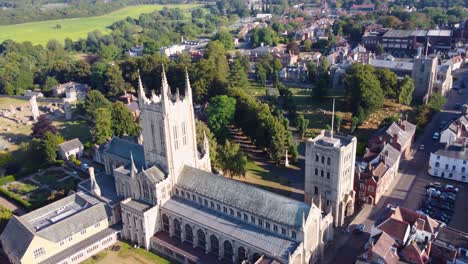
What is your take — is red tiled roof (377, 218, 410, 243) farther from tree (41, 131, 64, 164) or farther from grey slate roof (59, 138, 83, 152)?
tree (41, 131, 64, 164)

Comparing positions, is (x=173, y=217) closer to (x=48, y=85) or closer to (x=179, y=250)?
(x=179, y=250)

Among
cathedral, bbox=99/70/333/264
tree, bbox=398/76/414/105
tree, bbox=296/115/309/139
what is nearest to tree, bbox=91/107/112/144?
cathedral, bbox=99/70/333/264

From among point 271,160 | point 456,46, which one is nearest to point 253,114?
point 271,160

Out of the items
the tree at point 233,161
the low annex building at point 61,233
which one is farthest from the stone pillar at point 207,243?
the tree at point 233,161

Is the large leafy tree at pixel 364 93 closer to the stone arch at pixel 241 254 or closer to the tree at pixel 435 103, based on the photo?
the tree at pixel 435 103

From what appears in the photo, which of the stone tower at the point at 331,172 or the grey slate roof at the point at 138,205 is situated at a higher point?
the stone tower at the point at 331,172

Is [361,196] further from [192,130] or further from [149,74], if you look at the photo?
[149,74]

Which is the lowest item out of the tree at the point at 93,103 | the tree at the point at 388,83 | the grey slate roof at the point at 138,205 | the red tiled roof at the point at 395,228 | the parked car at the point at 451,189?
the parked car at the point at 451,189
